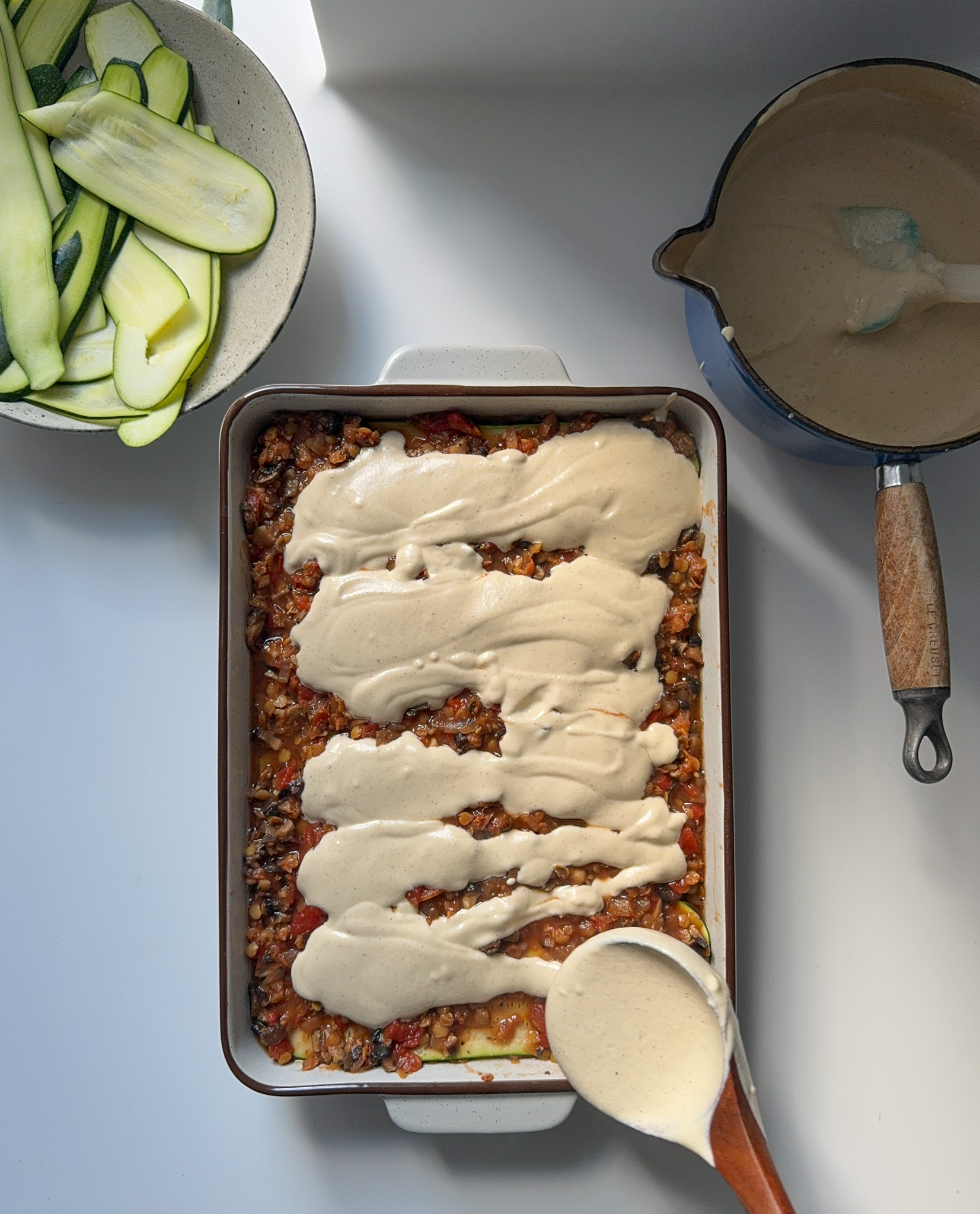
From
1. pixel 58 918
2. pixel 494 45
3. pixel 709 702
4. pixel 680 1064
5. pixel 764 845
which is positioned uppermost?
pixel 494 45

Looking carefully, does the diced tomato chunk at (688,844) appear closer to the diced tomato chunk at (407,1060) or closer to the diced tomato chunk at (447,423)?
the diced tomato chunk at (407,1060)

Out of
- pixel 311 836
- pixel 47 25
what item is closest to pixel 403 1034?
pixel 311 836

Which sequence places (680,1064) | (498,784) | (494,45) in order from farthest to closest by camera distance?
1. (494,45)
2. (498,784)
3. (680,1064)

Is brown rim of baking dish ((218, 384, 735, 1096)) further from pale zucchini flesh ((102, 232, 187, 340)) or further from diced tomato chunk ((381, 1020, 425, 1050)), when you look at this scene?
pale zucchini flesh ((102, 232, 187, 340))

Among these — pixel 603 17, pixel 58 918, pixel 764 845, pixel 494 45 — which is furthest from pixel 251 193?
pixel 764 845

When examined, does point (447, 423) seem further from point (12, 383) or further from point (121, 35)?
point (121, 35)

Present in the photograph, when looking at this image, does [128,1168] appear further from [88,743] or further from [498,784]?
[498,784]
